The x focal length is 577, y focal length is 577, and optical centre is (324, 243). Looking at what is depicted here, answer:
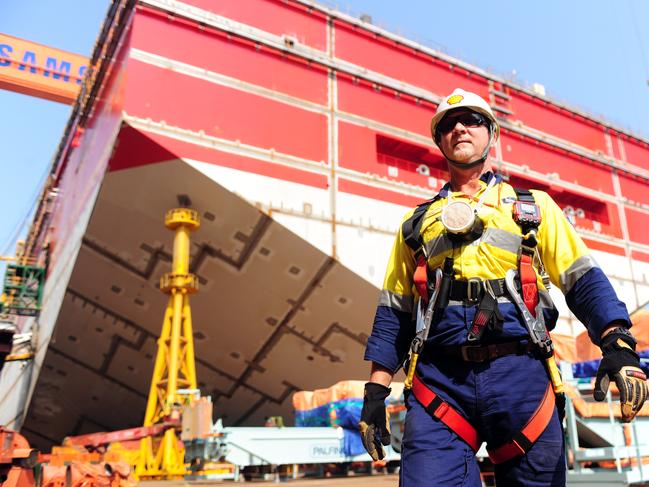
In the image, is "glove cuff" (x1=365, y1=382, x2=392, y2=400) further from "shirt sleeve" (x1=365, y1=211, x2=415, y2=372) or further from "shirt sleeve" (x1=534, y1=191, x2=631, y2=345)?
"shirt sleeve" (x1=534, y1=191, x2=631, y2=345)

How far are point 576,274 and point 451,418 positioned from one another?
0.72m

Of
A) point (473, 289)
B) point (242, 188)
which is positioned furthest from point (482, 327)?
point (242, 188)

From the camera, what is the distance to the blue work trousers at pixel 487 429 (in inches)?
75.7

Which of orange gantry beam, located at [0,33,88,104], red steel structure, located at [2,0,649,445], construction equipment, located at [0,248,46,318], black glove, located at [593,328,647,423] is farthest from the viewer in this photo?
orange gantry beam, located at [0,33,88,104]

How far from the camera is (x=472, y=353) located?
6.68 ft

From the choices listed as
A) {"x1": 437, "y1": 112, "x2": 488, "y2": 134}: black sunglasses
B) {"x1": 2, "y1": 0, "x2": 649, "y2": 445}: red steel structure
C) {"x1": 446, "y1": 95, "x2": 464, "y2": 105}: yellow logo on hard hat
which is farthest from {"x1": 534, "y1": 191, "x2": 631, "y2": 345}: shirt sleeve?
{"x1": 2, "y1": 0, "x2": 649, "y2": 445}: red steel structure

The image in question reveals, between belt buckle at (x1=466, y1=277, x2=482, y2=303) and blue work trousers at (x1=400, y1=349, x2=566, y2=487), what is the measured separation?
229 millimetres

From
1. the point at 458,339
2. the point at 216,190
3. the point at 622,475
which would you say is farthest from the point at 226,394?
the point at 458,339

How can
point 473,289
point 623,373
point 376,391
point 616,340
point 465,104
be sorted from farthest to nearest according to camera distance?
point 465,104
point 376,391
point 473,289
point 616,340
point 623,373

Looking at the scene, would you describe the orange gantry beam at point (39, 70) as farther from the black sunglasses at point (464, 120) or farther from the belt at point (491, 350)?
the belt at point (491, 350)

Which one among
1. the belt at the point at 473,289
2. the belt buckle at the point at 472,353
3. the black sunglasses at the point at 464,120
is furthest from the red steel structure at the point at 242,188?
the belt buckle at the point at 472,353

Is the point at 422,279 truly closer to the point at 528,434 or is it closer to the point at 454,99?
the point at 528,434

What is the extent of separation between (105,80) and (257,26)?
491 cm

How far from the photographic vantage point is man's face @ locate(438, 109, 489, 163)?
2377 millimetres
